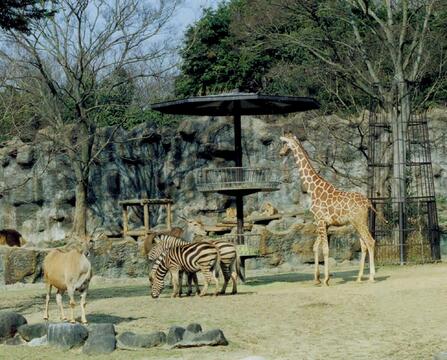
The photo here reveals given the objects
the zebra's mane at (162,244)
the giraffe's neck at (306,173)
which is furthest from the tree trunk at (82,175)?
the giraffe's neck at (306,173)

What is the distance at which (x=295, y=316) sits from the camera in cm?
1412

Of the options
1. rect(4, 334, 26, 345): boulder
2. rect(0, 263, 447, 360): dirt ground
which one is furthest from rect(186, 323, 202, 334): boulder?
rect(4, 334, 26, 345): boulder

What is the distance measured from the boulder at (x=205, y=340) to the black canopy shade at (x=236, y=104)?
768cm

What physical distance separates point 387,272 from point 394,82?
641cm

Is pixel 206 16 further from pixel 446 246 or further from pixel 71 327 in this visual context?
pixel 71 327

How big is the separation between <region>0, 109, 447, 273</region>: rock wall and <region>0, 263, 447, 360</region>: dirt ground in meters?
13.8

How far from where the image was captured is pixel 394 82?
993 inches

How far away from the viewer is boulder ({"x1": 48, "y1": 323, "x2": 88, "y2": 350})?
11945mm

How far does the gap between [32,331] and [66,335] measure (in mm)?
756

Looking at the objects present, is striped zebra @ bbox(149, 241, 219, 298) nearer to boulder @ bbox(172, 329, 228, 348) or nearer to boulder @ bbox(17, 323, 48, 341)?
boulder @ bbox(17, 323, 48, 341)

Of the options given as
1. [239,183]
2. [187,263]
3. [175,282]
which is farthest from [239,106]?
[175,282]

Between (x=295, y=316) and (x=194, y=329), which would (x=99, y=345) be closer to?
(x=194, y=329)

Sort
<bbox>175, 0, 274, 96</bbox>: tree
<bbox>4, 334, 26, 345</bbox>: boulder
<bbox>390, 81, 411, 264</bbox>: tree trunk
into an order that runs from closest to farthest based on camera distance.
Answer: <bbox>4, 334, 26, 345</bbox>: boulder
<bbox>390, 81, 411, 264</bbox>: tree trunk
<bbox>175, 0, 274, 96</bbox>: tree

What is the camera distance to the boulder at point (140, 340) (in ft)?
38.6
